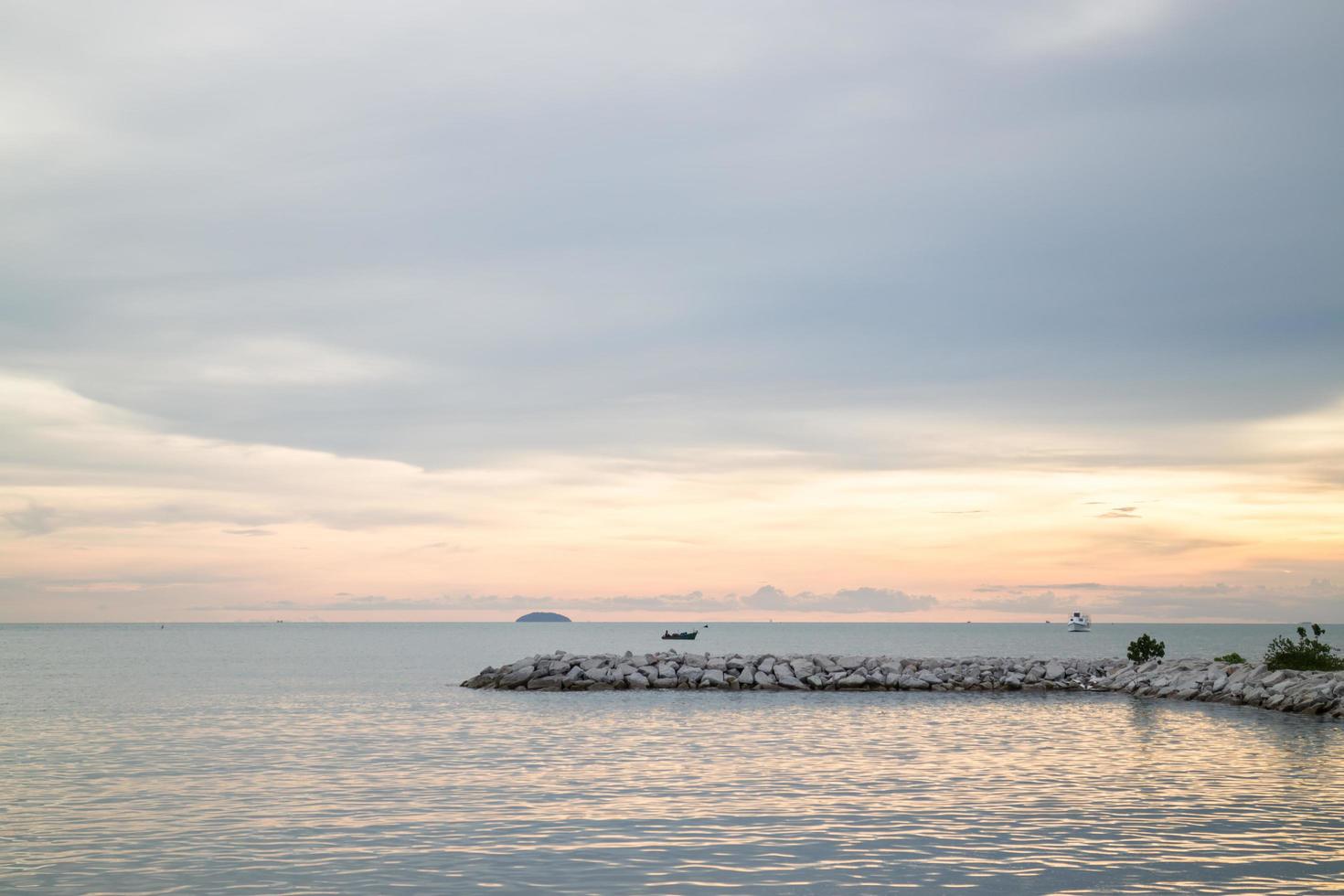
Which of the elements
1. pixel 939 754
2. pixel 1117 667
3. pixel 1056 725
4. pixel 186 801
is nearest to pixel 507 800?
pixel 186 801

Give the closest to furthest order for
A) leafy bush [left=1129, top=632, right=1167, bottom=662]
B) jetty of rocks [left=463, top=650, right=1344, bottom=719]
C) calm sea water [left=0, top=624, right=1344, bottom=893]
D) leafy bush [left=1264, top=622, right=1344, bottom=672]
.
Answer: calm sea water [left=0, top=624, right=1344, bottom=893] < leafy bush [left=1264, top=622, right=1344, bottom=672] < jetty of rocks [left=463, top=650, right=1344, bottom=719] < leafy bush [left=1129, top=632, right=1167, bottom=662]

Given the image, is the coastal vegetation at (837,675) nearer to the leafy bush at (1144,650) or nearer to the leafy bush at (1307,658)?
the leafy bush at (1144,650)

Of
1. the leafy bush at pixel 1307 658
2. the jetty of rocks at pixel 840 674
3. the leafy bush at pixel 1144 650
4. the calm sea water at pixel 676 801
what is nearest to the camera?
the calm sea water at pixel 676 801

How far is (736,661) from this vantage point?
186ft

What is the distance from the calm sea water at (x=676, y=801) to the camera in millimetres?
16188

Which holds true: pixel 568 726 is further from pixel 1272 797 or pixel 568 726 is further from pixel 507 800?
pixel 1272 797

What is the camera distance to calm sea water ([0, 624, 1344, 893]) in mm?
16188

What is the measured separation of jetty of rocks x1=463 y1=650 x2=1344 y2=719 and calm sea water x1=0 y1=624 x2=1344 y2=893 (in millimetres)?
9822

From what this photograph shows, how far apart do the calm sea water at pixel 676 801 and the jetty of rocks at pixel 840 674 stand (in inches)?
387

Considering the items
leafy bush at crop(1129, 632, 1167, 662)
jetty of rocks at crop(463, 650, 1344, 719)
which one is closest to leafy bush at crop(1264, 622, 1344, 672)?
jetty of rocks at crop(463, 650, 1344, 719)

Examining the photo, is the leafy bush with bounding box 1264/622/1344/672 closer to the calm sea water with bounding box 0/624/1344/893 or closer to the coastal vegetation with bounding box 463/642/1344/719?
the coastal vegetation with bounding box 463/642/1344/719

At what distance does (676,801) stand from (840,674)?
3314cm

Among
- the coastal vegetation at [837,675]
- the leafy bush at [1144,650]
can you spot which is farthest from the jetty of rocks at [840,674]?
the leafy bush at [1144,650]

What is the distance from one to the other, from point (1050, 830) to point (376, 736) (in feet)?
70.8
